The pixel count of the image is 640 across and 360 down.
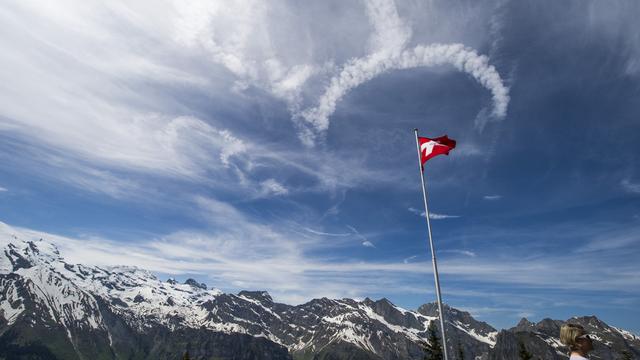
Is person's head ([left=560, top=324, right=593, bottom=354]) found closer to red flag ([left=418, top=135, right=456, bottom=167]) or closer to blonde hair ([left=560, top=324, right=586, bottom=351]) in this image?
blonde hair ([left=560, top=324, right=586, bottom=351])

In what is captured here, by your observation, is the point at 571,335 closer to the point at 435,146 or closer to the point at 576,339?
the point at 576,339

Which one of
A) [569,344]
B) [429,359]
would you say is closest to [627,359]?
[429,359]

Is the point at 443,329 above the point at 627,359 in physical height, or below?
below

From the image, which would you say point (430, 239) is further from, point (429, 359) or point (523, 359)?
point (523, 359)

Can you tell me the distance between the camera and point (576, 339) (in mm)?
9828

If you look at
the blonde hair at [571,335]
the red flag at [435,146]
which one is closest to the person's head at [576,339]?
the blonde hair at [571,335]

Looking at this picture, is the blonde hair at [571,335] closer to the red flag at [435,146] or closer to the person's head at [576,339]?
the person's head at [576,339]

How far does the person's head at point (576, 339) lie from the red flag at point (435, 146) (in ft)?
56.4

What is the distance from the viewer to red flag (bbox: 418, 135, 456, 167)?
2635 cm

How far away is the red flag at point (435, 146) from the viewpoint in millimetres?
26355

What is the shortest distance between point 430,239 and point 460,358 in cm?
8839

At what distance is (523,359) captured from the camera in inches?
3615

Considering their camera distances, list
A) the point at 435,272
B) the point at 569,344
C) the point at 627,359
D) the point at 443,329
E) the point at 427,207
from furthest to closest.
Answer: the point at 627,359
the point at 427,207
the point at 435,272
the point at 443,329
the point at 569,344

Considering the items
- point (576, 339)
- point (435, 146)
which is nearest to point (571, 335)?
point (576, 339)
